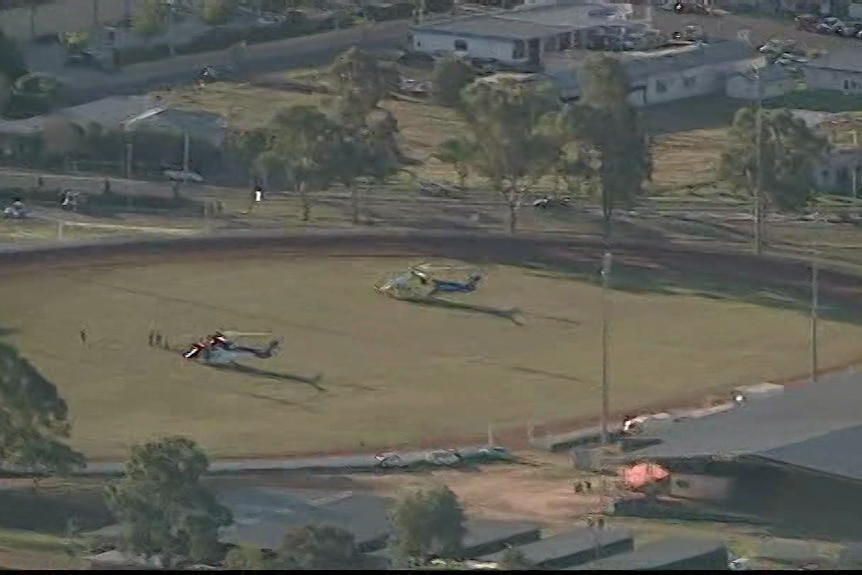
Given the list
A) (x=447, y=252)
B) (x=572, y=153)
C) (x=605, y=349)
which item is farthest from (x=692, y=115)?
(x=605, y=349)

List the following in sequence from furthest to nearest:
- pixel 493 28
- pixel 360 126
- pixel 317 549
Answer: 1. pixel 493 28
2. pixel 360 126
3. pixel 317 549

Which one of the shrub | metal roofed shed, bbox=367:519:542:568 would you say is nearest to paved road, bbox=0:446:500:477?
metal roofed shed, bbox=367:519:542:568

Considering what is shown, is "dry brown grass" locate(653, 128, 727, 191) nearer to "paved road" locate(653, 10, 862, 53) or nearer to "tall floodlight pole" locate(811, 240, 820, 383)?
"tall floodlight pole" locate(811, 240, 820, 383)

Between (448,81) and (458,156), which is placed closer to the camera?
(458,156)

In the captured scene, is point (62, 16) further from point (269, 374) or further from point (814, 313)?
point (814, 313)

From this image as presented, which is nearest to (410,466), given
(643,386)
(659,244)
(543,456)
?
(543,456)

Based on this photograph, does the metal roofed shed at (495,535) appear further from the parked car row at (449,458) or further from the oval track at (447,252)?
the oval track at (447,252)

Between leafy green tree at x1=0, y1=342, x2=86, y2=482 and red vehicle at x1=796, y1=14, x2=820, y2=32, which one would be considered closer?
leafy green tree at x1=0, y1=342, x2=86, y2=482
